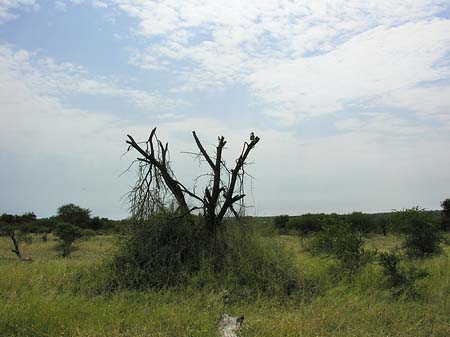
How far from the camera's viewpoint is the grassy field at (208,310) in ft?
20.0

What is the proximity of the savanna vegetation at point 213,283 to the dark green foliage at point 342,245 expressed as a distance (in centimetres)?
3

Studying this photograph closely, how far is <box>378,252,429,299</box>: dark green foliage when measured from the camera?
8633mm

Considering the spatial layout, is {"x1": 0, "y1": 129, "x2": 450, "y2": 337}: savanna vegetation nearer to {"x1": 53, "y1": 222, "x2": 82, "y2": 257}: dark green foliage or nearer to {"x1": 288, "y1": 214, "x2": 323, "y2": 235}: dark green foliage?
{"x1": 53, "y1": 222, "x2": 82, "y2": 257}: dark green foliage

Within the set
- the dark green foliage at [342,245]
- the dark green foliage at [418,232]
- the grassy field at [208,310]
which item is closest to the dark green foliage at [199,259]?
the grassy field at [208,310]

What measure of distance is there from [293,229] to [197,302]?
32980 millimetres

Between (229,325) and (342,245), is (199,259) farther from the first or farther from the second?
(229,325)

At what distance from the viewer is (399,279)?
29.8 feet

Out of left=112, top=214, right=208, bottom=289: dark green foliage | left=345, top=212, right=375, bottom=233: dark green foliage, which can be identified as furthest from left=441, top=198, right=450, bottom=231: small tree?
left=112, top=214, right=208, bottom=289: dark green foliage

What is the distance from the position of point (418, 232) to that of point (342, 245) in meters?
7.00

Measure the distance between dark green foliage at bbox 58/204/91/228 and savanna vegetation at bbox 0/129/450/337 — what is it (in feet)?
104

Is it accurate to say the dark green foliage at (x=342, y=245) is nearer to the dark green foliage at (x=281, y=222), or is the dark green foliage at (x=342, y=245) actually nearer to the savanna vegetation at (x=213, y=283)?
the savanna vegetation at (x=213, y=283)

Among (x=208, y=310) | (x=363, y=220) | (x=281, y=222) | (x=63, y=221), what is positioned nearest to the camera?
(x=208, y=310)

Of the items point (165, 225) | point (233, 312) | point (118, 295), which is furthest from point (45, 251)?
point (233, 312)

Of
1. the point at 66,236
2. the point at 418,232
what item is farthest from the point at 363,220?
the point at 66,236
